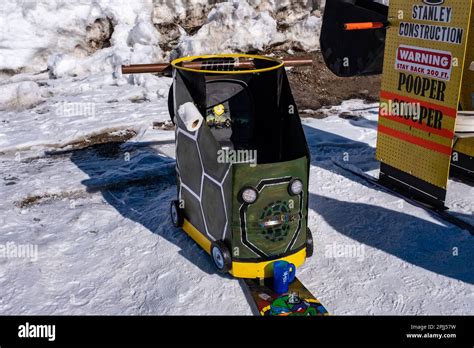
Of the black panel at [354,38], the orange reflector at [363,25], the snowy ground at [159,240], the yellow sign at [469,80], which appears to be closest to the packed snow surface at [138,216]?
the snowy ground at [159,240]

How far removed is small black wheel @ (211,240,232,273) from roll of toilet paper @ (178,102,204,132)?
1.07m

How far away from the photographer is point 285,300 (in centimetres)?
433

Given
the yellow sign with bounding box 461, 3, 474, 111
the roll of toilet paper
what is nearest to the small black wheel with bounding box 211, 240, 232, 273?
the roll of toilet paper

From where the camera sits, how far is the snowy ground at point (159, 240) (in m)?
4.45

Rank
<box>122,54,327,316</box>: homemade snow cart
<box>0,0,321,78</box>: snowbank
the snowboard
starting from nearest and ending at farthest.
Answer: the snowboard
<box>122,54,327,316</box>: homemade snow cart
<box>0,0,321,78</box>: snowbank

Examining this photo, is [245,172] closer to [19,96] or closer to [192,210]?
[192,210]

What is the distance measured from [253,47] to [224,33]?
0.76 meters

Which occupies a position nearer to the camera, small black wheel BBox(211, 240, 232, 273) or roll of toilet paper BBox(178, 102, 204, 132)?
small black wheel BBox(211, 240, 232, 273)

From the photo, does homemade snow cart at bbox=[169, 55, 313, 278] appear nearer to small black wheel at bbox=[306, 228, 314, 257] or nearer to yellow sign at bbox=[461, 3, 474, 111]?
small black wheel at bbox=[306, 228, 314, 257]

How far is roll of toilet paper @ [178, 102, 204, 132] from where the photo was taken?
4.63 meters

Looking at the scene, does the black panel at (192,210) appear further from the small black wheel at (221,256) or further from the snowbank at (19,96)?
the snowbank at (19,96)

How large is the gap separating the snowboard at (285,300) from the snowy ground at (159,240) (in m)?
0.12

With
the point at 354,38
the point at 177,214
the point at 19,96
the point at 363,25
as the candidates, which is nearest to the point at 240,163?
the point at 177,214

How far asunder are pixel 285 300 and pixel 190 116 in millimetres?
1816
